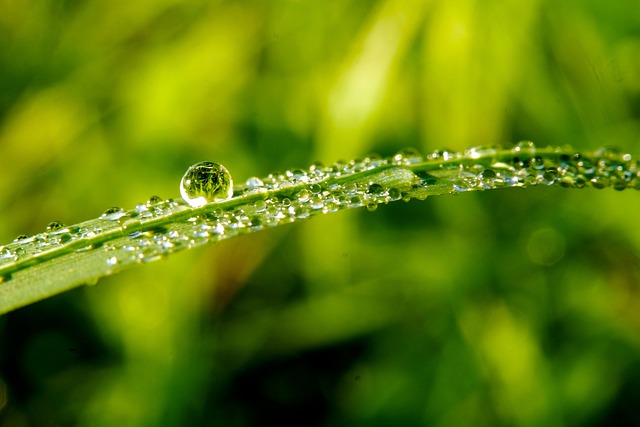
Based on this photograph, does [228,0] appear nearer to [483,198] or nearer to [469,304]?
[483,198]

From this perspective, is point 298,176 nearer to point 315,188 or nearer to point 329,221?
point 315,188

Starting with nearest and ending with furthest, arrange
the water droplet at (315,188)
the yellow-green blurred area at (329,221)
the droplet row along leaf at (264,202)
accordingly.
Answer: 1. the droplet row along leaf at (264,202)
2. the water droplet at (315,188)
3. the yellow-green blurred area at (329,221)

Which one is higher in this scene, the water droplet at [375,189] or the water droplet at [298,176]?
the water droplet at [298,176]

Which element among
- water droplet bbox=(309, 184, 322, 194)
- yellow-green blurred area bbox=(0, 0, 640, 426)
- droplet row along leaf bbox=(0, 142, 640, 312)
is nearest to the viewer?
droplet row along leaf bbox=(0, 142, 640, 312)

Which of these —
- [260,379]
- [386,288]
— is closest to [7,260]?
[260,379]

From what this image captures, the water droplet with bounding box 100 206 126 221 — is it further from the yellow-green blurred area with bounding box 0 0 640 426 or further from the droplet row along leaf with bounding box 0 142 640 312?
the yellow-green blurred area with bounding box 0 0 640 426

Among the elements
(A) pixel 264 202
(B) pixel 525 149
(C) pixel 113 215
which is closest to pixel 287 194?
(A) pixel 264 202

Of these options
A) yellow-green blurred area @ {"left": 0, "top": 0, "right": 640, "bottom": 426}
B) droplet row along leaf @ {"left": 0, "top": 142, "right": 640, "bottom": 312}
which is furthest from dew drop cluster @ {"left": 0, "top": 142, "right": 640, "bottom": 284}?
yellow-green blurred area @ {"left": 0, "top": 0, "right": 640, "bottom": 426}

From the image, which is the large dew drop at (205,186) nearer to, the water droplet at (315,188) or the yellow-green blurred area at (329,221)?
the water droplet at (315,188)

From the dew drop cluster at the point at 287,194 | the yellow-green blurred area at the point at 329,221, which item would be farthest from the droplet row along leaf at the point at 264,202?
the yellow-green blurred area at the point at 329,221
